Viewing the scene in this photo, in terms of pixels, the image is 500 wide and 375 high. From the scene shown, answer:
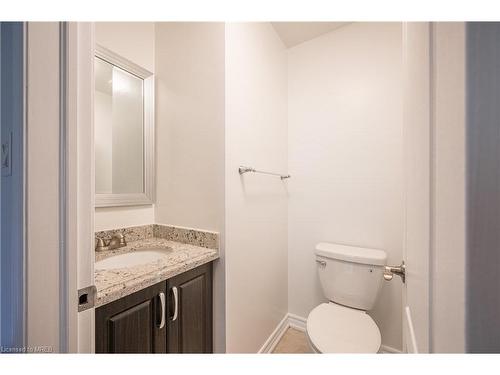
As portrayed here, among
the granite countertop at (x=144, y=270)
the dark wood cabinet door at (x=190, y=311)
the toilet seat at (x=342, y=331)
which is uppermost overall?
the granite countertop at (x=144, y=270)

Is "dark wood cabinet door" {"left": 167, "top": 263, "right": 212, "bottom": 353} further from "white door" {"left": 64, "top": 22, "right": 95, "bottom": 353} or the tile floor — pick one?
the tile floor

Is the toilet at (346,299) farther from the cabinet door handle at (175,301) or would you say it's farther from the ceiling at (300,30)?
the ceiling at (300,30)

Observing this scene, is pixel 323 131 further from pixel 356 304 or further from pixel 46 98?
pixel 46 98

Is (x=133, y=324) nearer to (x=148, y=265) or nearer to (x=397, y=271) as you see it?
(x=148, y=265)

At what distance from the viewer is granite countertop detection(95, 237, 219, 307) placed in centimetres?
72

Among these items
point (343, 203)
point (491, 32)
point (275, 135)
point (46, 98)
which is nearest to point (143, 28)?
point (275, 135)

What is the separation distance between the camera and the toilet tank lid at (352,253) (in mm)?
1297

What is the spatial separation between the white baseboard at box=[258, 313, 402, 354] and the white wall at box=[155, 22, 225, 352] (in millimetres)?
518

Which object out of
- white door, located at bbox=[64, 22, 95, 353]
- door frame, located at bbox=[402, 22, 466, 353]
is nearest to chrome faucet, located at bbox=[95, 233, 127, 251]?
white door, located at bbox=[64, 22, 95, 353]

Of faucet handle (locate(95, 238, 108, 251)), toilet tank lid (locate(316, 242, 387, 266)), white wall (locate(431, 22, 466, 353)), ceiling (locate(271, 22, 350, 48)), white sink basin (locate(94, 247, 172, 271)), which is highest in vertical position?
ceiling (locate(271, 22, 350, 48))

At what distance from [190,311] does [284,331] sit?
3.46 feet

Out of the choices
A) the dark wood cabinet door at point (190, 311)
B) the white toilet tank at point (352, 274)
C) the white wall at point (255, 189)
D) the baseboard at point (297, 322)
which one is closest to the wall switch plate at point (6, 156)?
the dark wood cabinet door at point (190, 311)

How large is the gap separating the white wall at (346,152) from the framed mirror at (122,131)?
1.09 meters

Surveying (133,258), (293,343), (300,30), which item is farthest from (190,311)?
(300,30)
